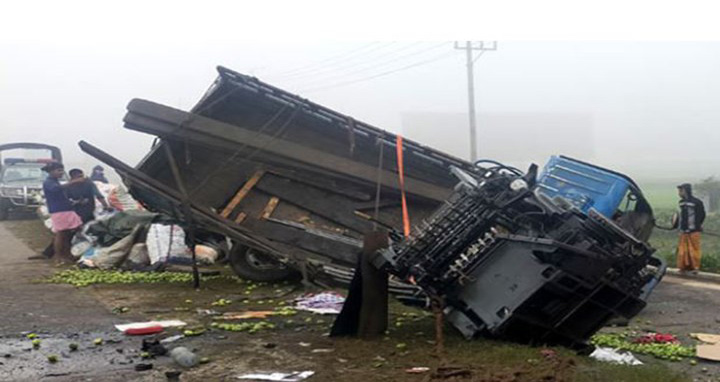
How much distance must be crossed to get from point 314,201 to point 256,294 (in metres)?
1.59

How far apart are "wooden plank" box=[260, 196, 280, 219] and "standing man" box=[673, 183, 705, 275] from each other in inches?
271

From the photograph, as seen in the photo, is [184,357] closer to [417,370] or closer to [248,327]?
[248,327]

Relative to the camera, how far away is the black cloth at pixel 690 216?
12086mm

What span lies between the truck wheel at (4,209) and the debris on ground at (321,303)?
16.6m

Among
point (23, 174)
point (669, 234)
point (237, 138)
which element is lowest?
point (669, 234)

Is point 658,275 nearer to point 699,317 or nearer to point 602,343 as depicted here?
point 602,343

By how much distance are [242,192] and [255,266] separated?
3.29 ft

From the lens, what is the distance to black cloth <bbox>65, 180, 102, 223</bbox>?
41.2ft

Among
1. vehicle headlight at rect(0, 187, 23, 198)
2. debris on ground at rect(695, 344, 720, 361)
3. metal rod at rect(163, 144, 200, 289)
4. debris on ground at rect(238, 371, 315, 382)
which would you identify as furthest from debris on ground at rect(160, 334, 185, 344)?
vehicle headlight at rect(0, 187, 23, 198)

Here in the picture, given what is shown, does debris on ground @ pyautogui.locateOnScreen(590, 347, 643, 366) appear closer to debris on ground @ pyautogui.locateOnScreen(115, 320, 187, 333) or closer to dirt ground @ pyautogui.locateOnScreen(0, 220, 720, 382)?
dirt ground @ pyautogui.locateOnScreen(0, 220, 720, 382)

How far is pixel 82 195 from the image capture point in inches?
500

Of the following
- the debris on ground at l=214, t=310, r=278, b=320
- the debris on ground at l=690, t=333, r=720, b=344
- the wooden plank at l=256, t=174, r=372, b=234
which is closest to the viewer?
the debris on ground at l=690, t=333, r=720, b=344

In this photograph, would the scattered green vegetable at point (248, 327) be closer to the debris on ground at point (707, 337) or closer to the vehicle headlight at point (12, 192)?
the debris on ground at point (707, 337)

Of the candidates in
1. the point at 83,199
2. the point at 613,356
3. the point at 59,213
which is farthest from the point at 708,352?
the point at 83,199
